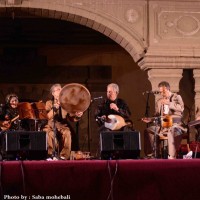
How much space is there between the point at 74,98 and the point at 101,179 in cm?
295

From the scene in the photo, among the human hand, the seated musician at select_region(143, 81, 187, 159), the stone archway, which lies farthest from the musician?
the stone archway

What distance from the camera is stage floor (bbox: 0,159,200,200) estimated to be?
21.0 ft

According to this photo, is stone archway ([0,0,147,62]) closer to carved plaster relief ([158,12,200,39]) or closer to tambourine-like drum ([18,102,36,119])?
carved plaster relief ([158,12,200,39])

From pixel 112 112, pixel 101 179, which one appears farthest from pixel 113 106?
pixel 101 179

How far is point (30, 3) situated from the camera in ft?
36.2

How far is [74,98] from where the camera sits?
931 cm

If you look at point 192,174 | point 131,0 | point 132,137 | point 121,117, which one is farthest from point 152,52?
point 192,174

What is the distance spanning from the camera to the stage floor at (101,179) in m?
6.39

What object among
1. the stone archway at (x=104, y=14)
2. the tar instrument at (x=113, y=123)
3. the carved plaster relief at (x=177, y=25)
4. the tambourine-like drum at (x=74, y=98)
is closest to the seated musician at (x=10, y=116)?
the tambourine-like drum at (x=74, y=98)

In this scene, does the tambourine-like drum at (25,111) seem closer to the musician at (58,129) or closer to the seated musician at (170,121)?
the musician at (58,129)

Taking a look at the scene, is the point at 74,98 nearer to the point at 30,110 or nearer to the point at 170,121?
the point at 30,110

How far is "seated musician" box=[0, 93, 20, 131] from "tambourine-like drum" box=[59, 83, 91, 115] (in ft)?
2.75

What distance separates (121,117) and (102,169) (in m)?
3.15

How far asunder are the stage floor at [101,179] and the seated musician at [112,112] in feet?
9.71
